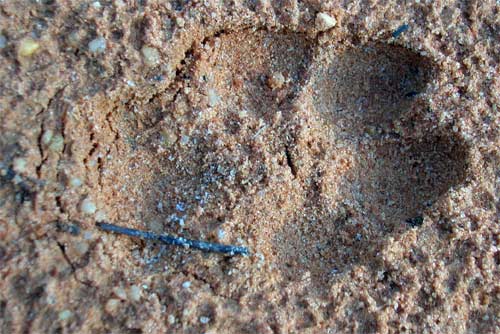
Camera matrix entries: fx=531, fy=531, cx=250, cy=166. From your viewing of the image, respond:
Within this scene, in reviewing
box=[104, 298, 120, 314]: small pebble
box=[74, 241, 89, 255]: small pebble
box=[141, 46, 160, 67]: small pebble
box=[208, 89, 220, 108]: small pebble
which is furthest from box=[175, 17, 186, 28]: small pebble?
box=[104, 298, 120, 314]: small pebble

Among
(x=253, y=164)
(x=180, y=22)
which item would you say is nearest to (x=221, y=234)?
(x=253, y=164)

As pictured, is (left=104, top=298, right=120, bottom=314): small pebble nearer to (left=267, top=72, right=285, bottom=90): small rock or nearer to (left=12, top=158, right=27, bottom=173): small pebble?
(left=12, top=158, right=27, bottom=173): small pebble

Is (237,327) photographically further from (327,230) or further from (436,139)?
(436,139)

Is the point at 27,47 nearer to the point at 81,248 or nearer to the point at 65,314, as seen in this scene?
the point at 81,248

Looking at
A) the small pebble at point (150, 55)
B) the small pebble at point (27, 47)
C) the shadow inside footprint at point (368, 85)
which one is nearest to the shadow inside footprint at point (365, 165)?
the shadow inside footprint at point (368, 85)

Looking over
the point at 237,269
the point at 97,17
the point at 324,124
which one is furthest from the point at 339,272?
the point at 97,17

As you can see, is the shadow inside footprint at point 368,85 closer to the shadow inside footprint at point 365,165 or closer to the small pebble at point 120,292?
the shadow inside footprint at point 365,165
